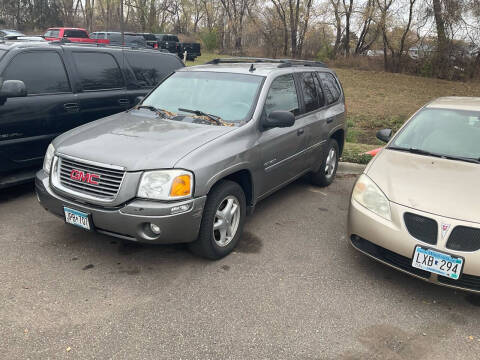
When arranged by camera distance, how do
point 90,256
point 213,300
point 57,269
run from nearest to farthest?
point 213,300 < point 57,269 < point 90,256

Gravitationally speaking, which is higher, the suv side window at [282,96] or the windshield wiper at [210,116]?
the suv side window at [282,96]

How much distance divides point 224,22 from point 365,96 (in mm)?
35571

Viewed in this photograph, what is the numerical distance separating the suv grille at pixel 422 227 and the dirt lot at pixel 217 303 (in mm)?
566

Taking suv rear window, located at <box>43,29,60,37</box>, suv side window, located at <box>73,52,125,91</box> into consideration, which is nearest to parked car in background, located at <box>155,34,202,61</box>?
suv rear window, located at <box>43,29,60,37</box>

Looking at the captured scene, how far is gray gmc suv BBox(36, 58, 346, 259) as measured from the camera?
3318mm

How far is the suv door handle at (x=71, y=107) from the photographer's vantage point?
524cm

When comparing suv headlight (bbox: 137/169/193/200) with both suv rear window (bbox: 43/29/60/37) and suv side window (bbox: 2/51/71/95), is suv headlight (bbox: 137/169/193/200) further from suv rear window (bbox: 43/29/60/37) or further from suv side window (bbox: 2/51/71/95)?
suv rear window (bbox: 43/29/60/37)

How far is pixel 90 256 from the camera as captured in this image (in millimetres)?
3797

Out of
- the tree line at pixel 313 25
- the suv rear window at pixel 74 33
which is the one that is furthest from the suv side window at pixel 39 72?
the suv rear window at pixel 74 33

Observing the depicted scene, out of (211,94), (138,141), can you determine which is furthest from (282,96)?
(138,141)

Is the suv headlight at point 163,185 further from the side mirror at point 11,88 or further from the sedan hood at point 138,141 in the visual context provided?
the side mirror at point 11,88

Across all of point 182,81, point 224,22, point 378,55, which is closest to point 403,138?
A: point 182,81

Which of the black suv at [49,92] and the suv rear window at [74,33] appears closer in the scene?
the black suv at [49,92]

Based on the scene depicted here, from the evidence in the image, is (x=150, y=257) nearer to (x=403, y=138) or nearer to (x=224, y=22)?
(x=403, y=138)
